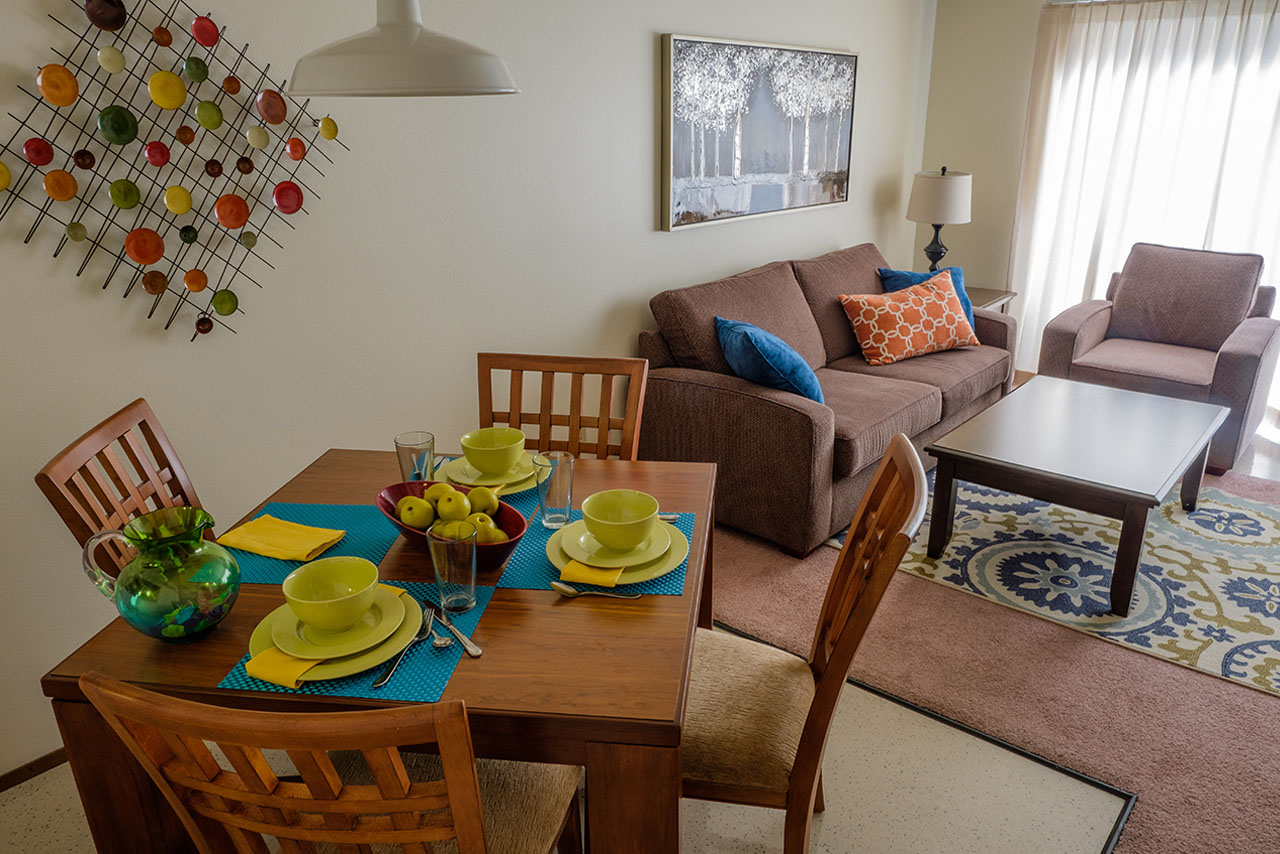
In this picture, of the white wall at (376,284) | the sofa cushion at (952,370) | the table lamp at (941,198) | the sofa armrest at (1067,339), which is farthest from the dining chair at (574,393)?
the table lamp at (941,198)

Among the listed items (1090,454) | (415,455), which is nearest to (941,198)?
(1090,454)

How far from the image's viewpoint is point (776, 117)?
3900 millimetres

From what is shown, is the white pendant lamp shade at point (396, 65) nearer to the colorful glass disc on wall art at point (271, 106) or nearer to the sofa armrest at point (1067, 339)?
the colorful glass disc on wall art at point (271, 106)

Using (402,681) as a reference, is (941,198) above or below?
above

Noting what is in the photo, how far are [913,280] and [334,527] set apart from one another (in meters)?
3.29

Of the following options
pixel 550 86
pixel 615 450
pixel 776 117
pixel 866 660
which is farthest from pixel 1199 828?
pixel 776 117

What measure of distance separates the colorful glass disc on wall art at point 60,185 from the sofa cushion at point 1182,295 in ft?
14.4

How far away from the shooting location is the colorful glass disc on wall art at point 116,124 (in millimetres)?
1893

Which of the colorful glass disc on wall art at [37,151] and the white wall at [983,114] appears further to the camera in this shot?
the white wall at [983,114]

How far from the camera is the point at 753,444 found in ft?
9.78

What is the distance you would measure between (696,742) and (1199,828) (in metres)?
1.23

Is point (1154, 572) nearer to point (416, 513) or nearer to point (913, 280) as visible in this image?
point (913, 280)

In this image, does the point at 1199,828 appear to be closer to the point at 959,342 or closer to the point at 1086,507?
the point at 1086,507

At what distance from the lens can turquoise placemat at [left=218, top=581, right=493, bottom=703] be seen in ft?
4.02
